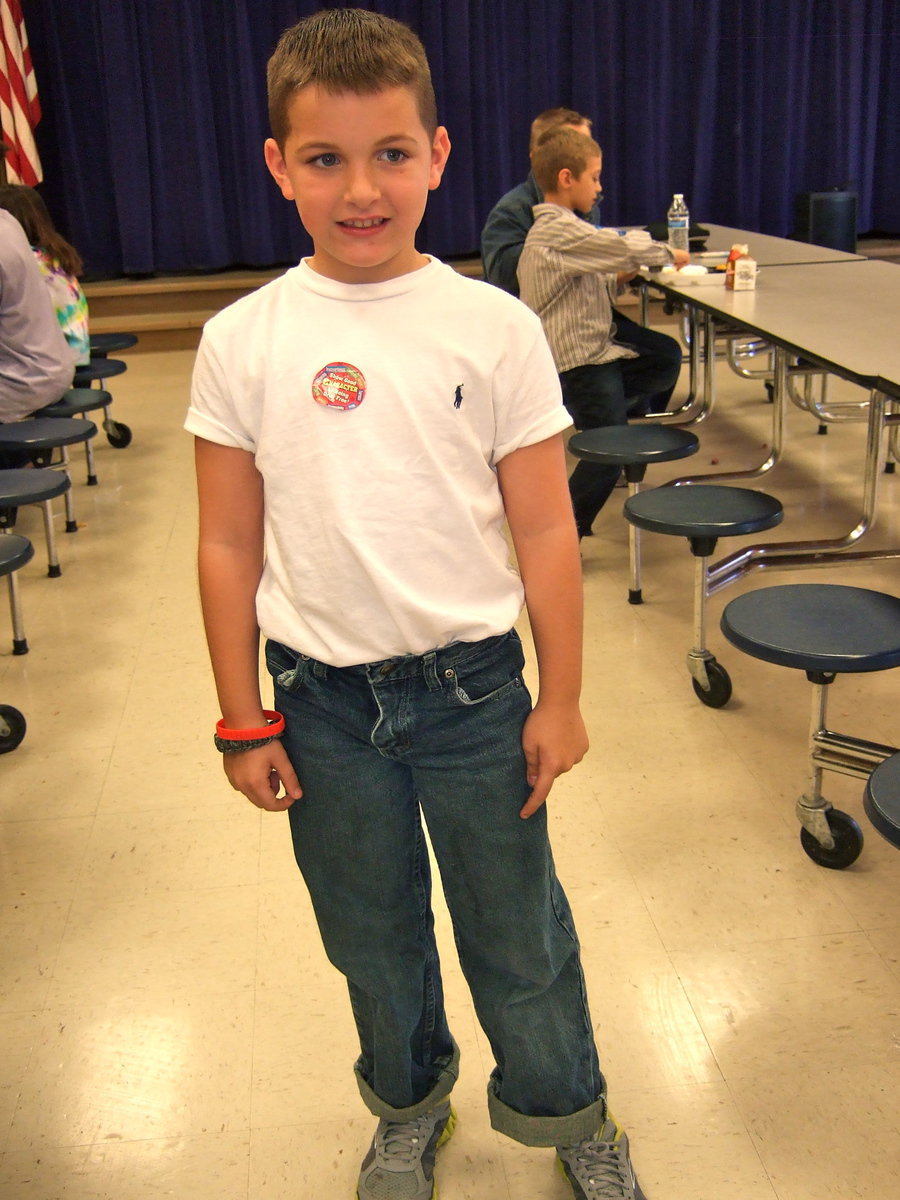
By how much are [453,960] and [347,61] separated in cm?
127

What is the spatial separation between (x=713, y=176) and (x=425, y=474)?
7318mm

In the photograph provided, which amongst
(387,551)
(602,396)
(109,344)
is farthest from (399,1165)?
(109,344)

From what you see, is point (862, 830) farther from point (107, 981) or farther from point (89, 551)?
point (89, 551)

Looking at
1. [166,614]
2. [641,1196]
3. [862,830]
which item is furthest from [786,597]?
[166,614]

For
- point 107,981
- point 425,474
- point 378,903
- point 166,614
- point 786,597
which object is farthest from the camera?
point 166,614

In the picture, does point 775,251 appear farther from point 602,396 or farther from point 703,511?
point 703,511

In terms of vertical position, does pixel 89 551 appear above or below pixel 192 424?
below

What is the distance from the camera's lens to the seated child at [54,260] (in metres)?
4.07

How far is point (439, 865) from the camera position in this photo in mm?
1194

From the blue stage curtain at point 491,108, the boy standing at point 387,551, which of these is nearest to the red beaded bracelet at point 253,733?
the boy standing at point 387,551

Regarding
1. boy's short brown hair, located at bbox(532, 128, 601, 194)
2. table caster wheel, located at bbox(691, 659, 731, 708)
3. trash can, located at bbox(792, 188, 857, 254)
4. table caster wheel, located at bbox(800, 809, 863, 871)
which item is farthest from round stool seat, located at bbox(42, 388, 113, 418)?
trash can, located at bbox(792, 188, 857, 254)

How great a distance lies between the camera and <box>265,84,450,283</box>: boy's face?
3.24ft

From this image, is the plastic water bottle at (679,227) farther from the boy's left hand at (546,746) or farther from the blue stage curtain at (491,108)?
the boy's left hand at (546,746)

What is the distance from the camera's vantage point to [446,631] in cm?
108
